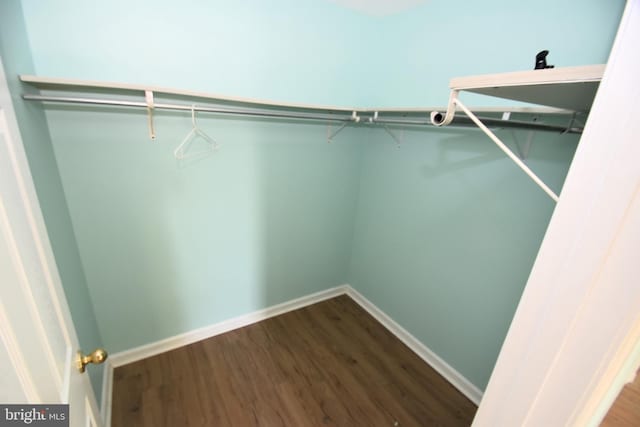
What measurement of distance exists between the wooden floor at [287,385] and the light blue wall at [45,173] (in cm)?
37

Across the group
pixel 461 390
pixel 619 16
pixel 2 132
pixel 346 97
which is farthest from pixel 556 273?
pixel 346 97

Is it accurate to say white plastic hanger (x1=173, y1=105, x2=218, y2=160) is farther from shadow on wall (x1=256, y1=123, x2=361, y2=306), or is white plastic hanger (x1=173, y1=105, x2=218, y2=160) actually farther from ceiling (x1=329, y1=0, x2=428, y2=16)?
ceiling (x1=329, y1=0, x2=428, y2=16)

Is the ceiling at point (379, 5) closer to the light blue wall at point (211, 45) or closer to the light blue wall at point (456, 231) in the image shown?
the light blue wall at point (211, 45)

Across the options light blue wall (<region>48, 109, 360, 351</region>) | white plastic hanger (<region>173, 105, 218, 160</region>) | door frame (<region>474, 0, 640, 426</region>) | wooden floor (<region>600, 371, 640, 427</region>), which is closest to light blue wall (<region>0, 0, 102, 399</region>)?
light blue wall (<region>48, 109, 360, 351</region>)

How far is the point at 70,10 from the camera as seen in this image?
119cm

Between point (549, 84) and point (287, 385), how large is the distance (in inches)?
79.2

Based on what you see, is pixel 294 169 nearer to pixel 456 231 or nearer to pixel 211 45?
pixel 211 45

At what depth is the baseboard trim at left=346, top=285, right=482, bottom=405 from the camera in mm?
1783

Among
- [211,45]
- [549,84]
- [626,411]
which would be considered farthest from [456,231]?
[211,45]

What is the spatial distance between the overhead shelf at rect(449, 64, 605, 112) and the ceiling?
1.29m

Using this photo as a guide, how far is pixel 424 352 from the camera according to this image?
6.75 ft

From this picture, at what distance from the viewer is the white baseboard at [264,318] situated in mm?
1729

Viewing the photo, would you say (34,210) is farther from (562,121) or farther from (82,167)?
(562,121)

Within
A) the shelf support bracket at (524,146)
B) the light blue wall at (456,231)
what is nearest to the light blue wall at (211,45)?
the light blue wall at (456,231)
